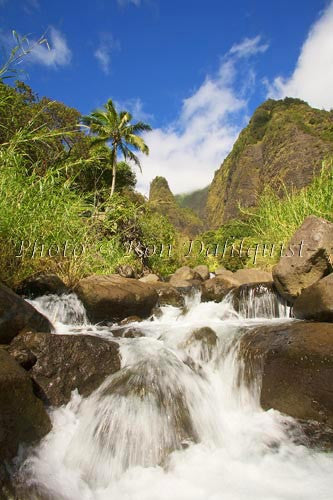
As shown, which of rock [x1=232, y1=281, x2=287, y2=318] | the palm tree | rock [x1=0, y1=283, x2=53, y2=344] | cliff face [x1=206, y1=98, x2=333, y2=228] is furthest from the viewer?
cliff face [x1=206, y1=98, x2=333, y2=228]

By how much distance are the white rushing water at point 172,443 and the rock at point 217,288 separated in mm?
4189

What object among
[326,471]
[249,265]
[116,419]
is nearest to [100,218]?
[116,419]

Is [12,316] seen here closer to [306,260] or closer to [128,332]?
[128,332]

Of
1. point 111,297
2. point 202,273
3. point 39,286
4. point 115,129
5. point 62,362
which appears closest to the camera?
point 62,362

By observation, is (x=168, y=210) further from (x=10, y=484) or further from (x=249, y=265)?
(x=10, y=484)

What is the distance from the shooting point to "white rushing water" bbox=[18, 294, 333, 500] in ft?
7.97

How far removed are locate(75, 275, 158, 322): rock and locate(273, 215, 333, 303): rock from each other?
100.0 inches

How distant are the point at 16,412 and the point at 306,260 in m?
4.73

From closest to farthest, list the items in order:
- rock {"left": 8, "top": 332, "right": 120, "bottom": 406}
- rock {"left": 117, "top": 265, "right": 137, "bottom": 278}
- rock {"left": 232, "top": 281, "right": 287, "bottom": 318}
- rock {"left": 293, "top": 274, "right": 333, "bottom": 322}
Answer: rock {"left": 8, "top": 332, "right": 120, "bottom": 406}, rock {"left": 293, "top": 274, "right": 333, "bottom": 322}, rock {"left": 232, "top": 281, "right": 287, "bottom": 318}, rock {"left": 117, "top": 265, "right": 137, "bottom": 278}

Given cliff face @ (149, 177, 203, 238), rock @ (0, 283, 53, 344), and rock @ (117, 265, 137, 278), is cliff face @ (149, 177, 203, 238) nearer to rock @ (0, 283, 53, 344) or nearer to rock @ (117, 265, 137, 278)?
rock @ (117, 265, 137, 278)

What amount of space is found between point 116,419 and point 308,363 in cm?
196

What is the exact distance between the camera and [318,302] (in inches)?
173

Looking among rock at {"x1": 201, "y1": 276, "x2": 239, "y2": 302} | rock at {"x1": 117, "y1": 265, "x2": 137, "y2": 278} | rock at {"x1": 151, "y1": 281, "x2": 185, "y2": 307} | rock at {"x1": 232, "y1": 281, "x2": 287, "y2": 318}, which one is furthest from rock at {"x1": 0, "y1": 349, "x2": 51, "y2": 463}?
rock at {"x1": 117, "y1": 265, "x2": 137, "y2": 278}

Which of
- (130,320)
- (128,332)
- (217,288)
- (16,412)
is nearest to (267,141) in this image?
(217,288)
